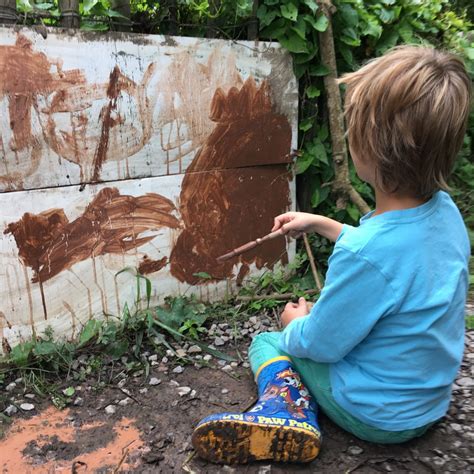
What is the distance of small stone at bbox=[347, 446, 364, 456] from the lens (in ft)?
6.01

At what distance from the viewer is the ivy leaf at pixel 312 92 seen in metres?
3.08

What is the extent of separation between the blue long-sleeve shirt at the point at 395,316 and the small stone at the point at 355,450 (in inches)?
7.9

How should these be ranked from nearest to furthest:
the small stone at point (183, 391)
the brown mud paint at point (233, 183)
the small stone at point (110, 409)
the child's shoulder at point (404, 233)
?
the child's shoulder at point (404, 233)
the small stone at point (110, 409)
the small stone at point (183, 391)
the brown mud paint at point (233, 183)

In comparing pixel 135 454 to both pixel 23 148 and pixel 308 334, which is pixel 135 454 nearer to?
pixel 308 334

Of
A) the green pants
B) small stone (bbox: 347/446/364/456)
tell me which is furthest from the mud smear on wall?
small stone (bbox: 347/446/364/456)

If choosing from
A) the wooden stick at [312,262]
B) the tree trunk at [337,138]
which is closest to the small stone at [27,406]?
the wooden stick at [312,262]

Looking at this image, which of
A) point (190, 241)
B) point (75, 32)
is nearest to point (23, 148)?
point (75, 32)

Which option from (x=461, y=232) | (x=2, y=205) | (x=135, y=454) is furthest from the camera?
(x=2, y=205)

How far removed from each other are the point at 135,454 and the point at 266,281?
1.47 m

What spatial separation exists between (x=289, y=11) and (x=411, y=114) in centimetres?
165

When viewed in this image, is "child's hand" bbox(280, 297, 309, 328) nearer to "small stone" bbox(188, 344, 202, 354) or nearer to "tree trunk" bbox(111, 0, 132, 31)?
"small stone" bbox(188, 344, 202, 354)

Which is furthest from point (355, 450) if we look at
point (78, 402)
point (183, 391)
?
point (78, 402)

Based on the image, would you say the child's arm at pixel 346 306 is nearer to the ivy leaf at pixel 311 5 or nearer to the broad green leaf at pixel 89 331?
the broad green leaf at pixel 89 331

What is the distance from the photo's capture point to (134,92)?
248cm
